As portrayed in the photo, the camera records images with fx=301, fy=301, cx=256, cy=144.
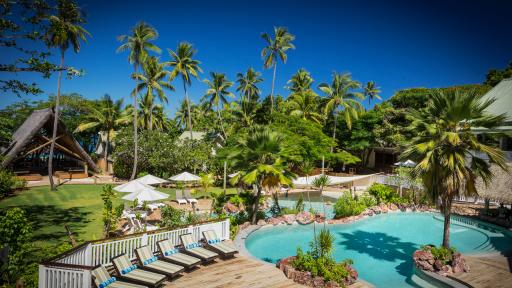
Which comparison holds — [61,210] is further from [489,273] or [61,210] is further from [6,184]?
[489,273]

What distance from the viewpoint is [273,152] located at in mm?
14562

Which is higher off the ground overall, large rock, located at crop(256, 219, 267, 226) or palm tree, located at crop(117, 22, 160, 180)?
palm tree, located at crop(117, 22, 160, 180)

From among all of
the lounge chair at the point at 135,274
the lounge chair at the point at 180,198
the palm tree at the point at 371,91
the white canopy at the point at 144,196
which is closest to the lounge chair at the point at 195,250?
the lounge chair at the point at 135,274

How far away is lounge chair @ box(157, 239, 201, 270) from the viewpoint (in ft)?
30.9

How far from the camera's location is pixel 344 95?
127 ft

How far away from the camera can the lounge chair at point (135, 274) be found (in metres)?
8.01

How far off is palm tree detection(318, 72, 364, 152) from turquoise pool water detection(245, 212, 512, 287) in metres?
20.4

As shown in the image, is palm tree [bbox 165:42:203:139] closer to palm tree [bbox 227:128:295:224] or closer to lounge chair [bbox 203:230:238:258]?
palm tree [bbox 227:128:295:224]

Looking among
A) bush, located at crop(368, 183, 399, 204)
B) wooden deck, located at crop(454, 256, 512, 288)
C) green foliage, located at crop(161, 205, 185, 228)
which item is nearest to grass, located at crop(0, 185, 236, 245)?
green foliage, located at crop(161, 205, 185, 228)

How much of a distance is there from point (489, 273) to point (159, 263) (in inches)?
432

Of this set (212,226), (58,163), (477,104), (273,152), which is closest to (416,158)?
(477,104)

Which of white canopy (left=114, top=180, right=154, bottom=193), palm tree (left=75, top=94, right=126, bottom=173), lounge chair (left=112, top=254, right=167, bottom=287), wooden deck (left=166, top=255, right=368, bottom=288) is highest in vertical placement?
palm tree (left=75, top=94, right=126, bottom=173)

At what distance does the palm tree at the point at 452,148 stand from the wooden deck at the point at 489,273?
1235 mm

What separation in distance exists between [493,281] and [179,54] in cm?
3241
